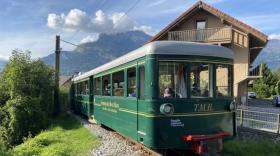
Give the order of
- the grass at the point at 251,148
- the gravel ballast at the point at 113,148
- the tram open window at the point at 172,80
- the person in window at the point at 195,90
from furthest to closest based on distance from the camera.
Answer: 1. the gravel ballast at the point at 113,148
2. the grass at the point at 251,148
3. the person in window at the point at 195,90
4. the tram open window at the point at 172,80

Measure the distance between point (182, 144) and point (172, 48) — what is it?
2.25 meters

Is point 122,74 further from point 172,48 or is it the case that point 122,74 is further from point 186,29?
point 186,29

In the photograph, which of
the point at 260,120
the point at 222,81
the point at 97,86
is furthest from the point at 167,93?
the point at 260,120

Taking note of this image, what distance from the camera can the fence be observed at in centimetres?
1401

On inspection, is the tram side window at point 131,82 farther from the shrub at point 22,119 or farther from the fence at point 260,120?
the shrub at point 22,119

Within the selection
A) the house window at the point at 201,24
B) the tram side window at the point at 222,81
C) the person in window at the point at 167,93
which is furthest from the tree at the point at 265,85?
the person in window at the point at 167,93

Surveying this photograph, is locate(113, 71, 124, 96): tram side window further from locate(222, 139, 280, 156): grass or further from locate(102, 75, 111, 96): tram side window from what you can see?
locate(222, 139, 280, 156): grass

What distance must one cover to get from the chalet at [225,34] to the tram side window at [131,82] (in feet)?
55.3

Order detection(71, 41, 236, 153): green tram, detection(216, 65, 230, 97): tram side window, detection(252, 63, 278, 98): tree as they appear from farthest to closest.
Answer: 1. detection(252, 63, 278, 98): tree
2. detection(216, 65, 230, 97): tram side window
3. detection(71, 41, 236, 153): green tram

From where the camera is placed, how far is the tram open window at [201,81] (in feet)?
29.2

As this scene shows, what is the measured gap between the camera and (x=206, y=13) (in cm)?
2797

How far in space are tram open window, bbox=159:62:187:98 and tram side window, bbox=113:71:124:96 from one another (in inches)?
98.5

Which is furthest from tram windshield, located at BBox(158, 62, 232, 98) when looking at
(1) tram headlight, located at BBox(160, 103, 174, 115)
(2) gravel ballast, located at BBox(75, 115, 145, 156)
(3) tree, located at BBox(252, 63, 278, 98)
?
(3) tree, located at BBox(252, 63, 278, 98)

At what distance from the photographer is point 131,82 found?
33.0 feet
